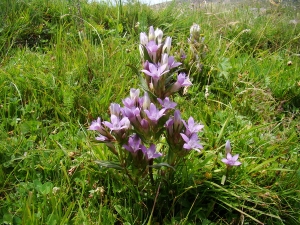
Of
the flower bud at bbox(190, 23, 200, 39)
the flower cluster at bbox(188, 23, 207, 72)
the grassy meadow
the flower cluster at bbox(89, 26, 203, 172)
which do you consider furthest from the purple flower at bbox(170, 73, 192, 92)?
the flower bud at bbox(190, 23, 200, 39)

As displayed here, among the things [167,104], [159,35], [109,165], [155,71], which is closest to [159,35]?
[159,35]

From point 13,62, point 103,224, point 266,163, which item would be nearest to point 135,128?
point 103,224

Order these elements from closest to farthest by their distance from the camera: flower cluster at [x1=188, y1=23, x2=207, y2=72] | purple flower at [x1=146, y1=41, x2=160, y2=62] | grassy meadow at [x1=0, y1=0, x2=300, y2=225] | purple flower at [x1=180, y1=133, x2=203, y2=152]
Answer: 1. purple flower at [x1=180, y1=133, x2=203, y2=152]
2. purple flower at [x1=146, y1=41, x2=160, y2=62]
3. grassy meadow at [x1=0, y1=0, x2=300, y2=225]
4. flower cluster at [x1=188, y1=23, x2=207, y2=72]

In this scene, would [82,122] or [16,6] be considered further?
[16,6]

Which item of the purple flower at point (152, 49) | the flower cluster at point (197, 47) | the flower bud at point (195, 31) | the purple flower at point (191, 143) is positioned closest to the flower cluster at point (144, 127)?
the purple flower at point (191, 143)

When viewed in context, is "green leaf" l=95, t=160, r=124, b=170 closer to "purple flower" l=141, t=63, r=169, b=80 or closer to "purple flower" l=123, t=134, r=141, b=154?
"purple flower" l=123, t=134, r=141, b=154

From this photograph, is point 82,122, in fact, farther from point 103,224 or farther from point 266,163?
point 266,163

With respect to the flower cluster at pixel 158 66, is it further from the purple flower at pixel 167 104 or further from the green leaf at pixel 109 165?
the green leaf at pixel 109 165
